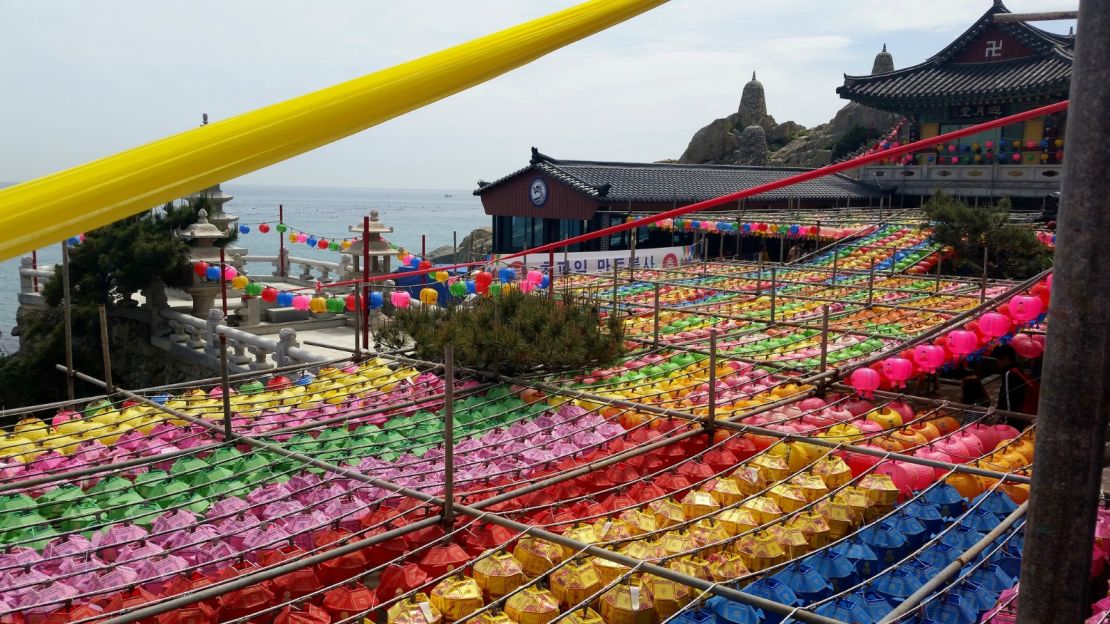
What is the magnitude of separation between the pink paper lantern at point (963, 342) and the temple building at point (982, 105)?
18945 millimetres

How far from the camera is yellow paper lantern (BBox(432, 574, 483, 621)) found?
235 inches

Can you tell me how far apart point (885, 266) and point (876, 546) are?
16.3m

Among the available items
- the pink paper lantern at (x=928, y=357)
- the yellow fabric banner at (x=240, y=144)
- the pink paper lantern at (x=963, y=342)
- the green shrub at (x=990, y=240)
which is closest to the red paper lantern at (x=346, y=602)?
the yellow fabric banner at (x=240, y=144)

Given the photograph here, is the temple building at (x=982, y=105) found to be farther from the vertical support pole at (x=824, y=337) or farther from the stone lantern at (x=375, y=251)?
the vertical support pole at (x=824, y=337)

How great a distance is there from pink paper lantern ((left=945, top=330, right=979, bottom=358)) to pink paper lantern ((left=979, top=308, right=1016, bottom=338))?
0.14 meters

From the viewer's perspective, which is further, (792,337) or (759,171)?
(759,171)

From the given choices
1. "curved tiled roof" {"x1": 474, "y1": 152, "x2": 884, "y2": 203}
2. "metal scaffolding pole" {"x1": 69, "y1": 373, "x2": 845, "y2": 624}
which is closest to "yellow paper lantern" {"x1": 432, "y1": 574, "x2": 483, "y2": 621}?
"metal scaffolding pole" {"x1": 69, "y1": 373, "x2": 845, "y2": 624}

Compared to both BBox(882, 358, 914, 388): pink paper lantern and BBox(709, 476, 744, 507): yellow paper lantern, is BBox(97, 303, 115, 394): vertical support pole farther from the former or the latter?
BBox(882, 358, 914, 388): pink paper lantern

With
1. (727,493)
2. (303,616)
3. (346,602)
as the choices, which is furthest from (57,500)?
(727,493)

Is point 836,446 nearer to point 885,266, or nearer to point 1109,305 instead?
point 1109,305

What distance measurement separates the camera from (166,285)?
794 inches

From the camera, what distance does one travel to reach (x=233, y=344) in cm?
1745

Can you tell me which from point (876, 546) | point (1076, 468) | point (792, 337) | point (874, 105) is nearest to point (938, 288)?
point (792, 337)

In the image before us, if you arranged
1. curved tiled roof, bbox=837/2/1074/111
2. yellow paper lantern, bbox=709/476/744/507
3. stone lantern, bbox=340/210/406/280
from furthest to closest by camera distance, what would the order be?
curved tiled roof, bbox=837/2/1074/111, stone lantern, bbox=340/210/406/280, yellow paper lantern, bbox=709/476/744/507
